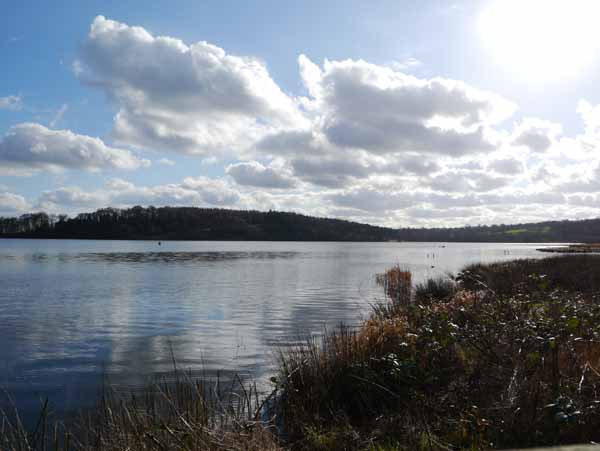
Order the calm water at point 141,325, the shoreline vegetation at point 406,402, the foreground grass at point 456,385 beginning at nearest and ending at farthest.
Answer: the shoreline vegetation at point 406,402, the foreground grass at point 456,385, the calm water at point 141,325

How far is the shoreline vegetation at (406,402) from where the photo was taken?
697 cm

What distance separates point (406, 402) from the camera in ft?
29.6

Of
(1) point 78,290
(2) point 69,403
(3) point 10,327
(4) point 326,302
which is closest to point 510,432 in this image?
(2) point 69,403

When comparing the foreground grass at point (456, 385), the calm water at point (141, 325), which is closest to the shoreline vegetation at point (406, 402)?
the foreground grass at point (456, 385)

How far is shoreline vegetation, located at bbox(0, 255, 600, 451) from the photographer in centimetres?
697

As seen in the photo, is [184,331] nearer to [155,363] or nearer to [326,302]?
[155,363]

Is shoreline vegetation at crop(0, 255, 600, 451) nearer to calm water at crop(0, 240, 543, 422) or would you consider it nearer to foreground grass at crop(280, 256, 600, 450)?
foreground grass at crop(280, 256, 600, 450)

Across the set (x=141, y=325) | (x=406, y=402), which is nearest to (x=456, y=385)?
(x=406, y=402)

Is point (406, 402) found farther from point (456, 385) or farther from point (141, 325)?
point (141, 325)

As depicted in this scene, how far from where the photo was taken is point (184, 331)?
69.1 ft

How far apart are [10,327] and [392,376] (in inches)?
705

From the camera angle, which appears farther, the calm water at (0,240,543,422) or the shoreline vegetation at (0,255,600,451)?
the calm water at (0,240,543,422)

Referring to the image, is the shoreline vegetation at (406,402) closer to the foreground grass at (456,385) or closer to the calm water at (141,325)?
the foreground grass at (456,385)

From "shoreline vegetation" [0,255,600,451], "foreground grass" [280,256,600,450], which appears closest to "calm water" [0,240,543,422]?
"shoreline vegetation" [0,255,600,451]
